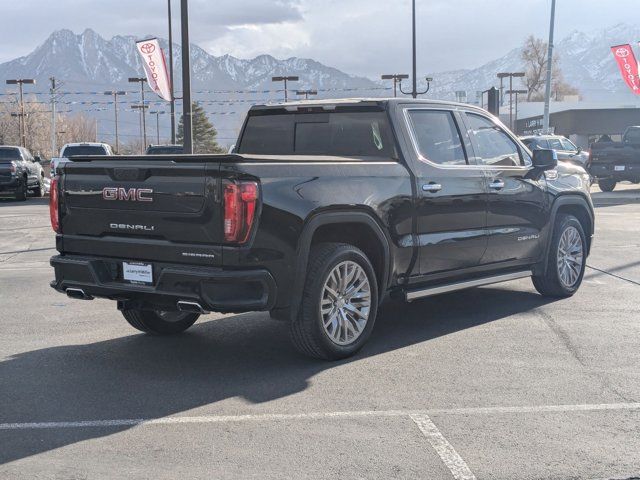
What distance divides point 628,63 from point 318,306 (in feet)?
156

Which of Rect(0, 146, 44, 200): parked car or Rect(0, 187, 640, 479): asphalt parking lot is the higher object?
Rect(0, 146, 44, 200): parked car

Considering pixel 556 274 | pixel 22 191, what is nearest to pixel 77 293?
pixel 556 274

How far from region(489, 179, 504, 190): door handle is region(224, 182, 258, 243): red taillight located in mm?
2873

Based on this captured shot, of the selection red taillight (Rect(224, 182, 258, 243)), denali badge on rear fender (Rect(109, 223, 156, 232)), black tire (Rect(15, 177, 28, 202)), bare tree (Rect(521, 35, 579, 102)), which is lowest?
black tire (Rect(15, 177, 28, 202))

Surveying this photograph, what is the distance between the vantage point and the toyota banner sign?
27766 millimetres

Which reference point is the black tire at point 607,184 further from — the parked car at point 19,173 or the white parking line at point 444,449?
the white parking line at point 444,449

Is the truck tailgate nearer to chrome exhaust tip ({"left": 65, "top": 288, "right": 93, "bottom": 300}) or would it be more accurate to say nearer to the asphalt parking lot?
chrome exhaust tip ({"left": 65, "top": 288, "right": 93, "bottom": 300})

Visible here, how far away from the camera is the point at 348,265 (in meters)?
6.29

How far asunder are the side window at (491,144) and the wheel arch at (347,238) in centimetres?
162

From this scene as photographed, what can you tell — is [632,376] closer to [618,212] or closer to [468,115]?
[468,115]

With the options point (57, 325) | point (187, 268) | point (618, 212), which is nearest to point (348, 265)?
point (187, 268)

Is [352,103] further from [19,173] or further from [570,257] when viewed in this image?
[19,173]

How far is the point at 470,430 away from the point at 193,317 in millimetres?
3260

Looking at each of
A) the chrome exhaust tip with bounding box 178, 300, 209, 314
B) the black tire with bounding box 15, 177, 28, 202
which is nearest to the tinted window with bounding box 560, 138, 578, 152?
the black tire with bounding box 15, 177, 28, 202
